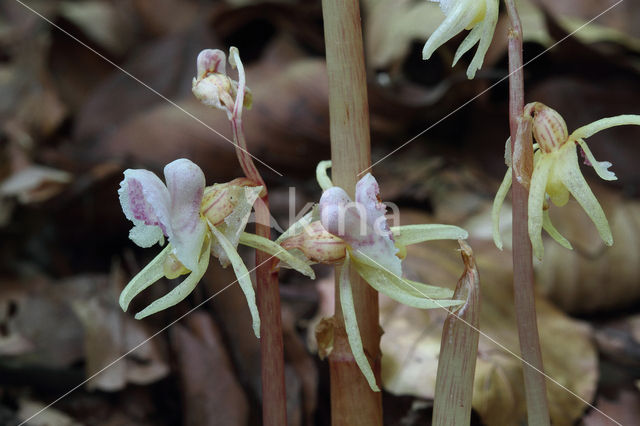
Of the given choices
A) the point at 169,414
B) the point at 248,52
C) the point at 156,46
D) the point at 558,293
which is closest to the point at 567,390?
the point at 558,293

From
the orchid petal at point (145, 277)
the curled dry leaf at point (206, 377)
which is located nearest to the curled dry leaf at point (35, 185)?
the curled dry leaf at point (206, 377)

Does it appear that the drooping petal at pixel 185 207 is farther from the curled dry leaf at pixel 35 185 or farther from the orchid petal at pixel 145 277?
the curled dry leaf at pixel 35 185

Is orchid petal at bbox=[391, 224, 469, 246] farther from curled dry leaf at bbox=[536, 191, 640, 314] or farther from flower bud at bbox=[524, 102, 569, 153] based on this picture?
curled dry leaf at bbox=[536, 191, 640, 314]

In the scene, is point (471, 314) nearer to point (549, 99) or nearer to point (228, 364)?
point (228, 364)

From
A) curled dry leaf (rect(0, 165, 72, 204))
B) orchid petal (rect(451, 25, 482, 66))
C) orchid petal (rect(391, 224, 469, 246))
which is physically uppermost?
curled dry leaf (rect(0, 165, 72, 204))

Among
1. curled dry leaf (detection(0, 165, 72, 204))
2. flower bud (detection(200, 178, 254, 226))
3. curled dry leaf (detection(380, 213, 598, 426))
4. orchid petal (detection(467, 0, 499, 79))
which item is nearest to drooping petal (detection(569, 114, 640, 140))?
orchid petal (detection(467, 0, 499, 79))
